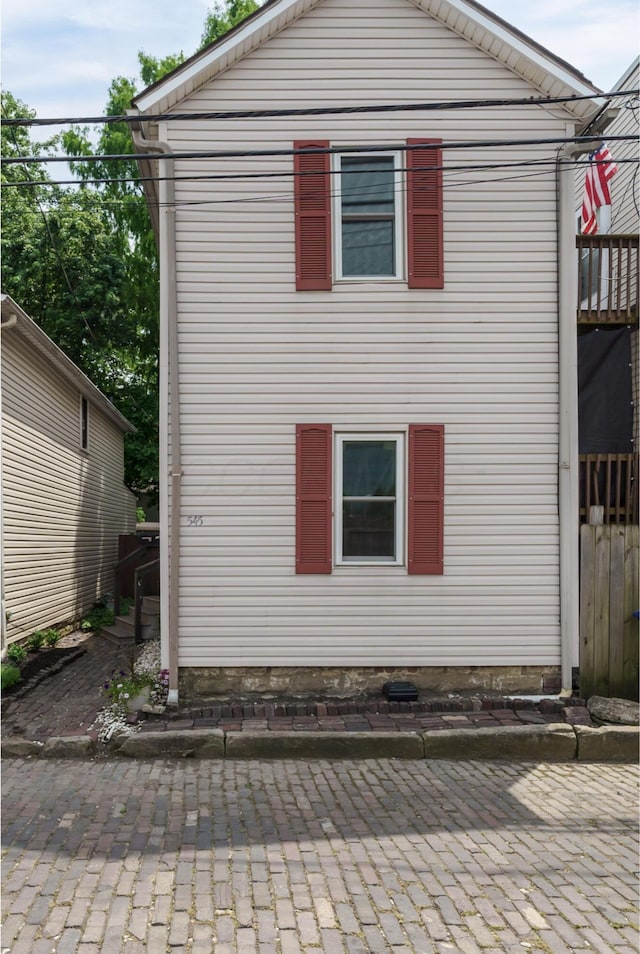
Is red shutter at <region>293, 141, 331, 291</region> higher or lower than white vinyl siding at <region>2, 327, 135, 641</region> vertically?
higher

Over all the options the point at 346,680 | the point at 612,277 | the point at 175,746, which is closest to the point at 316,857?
the point at 175,746

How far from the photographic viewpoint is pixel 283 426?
877 centimetres

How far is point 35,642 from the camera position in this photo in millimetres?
11570

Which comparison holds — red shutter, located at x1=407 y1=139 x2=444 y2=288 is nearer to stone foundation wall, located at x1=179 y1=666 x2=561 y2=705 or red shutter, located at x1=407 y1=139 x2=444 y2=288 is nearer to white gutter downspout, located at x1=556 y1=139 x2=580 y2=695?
white gutter downspout, located at x1=556 y1=139 x2=580 y2=695

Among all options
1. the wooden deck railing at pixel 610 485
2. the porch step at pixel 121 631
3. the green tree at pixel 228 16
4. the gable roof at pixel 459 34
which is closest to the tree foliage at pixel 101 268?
the green tree at pixel 228 16

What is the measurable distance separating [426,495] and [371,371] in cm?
153

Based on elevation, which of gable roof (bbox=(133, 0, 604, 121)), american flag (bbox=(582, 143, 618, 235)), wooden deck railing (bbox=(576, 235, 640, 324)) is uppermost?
gable roof (bbox=(133, 0, 604, 121))

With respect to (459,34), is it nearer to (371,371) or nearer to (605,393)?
(371,371)

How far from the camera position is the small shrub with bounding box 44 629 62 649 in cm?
1204

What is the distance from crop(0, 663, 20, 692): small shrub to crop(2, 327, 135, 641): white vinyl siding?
142 centimetres

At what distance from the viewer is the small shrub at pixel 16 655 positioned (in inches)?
411

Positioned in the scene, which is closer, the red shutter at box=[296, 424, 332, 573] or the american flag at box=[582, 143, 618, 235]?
the red shutter at box=[296, 424, 332, 573]

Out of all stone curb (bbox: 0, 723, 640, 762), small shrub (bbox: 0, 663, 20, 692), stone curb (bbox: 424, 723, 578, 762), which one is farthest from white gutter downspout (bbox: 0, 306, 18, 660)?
stone curb (bbox: 424, 723, 578, 762)

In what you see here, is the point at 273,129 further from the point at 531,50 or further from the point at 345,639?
the point at 345,639
